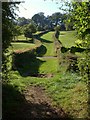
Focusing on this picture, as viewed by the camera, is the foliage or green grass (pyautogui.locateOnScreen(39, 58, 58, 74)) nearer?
the foliage

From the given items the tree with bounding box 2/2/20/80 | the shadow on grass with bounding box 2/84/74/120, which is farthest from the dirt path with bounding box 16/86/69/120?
the tree with bounding box 2/2/20/80

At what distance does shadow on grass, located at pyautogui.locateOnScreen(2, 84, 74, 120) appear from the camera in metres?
10.6

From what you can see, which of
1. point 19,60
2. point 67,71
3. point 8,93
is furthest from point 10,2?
point 19,60

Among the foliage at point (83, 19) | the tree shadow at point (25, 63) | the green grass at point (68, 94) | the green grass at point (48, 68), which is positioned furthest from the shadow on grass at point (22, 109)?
the tree shadow at point (25, 63)

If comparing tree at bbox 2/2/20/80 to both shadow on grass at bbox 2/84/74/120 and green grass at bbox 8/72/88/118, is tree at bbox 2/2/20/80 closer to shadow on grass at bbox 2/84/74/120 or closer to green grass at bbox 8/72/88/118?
shadow on grass at bbox 2/84/74/120

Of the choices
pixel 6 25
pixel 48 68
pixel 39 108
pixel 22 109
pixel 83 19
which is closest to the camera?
pixel 83 19

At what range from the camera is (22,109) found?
11.4 meters

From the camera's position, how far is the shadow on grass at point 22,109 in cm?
1057

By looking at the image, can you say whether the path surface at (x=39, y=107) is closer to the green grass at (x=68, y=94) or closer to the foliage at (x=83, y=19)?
the green grass at (x=68, y=94)

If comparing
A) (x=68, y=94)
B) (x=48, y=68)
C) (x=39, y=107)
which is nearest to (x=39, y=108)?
(x=39, y=107)

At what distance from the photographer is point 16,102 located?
12148 mm

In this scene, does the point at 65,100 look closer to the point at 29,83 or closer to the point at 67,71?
the point at 29,83

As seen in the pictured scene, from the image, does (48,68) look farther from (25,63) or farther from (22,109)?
(22,109)

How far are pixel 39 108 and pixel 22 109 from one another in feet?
3.00
